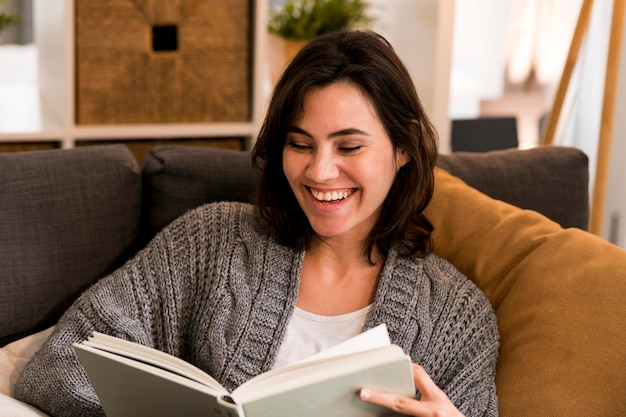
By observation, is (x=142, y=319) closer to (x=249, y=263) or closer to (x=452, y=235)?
(x=249, y=263)

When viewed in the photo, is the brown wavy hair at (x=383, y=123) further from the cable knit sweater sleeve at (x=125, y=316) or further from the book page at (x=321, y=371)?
the book page at (x=321, y=371)

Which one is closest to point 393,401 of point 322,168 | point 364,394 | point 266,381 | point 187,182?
point 364,394

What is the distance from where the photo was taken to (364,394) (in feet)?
4.28

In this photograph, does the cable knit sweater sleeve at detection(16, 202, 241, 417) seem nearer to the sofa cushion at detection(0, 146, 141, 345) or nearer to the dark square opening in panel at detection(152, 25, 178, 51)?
the sofa cushion at detection(0, 146, 141, 345)

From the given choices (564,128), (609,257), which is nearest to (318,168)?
(609,257)

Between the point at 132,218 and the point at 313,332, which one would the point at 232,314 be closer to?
the point at 313,332

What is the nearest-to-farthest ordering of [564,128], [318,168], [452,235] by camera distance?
[318,168] < [452,235] < [564,128]

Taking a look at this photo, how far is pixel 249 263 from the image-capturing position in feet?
5.91

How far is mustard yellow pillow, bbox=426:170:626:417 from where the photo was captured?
5.19 ft

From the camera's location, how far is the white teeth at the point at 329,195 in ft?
5.45

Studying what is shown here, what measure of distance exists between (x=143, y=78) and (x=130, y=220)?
0.87 meters

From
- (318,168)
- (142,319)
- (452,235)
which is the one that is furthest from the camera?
(452,235)

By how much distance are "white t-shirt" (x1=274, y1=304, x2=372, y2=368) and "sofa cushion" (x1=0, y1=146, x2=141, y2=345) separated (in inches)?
18.4

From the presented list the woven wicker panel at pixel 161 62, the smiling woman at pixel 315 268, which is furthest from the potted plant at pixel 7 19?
the smiling woman at pixel 315 268
